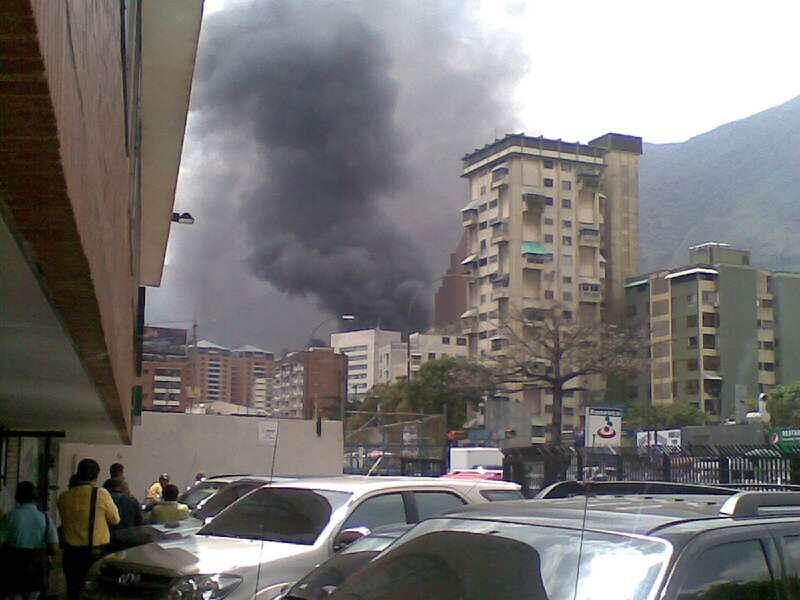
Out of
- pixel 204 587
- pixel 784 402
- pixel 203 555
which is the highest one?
pixel 784 402

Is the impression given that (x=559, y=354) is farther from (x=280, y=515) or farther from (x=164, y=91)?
(x=280, y=515)

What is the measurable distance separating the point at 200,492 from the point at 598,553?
12224mm

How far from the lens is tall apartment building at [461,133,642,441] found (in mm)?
42406

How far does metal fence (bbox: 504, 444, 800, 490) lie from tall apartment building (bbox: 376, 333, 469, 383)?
3055 centimetres

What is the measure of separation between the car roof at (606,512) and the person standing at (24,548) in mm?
4848

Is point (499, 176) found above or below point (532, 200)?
above

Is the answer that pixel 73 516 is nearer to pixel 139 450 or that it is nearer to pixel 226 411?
pixel 139 450

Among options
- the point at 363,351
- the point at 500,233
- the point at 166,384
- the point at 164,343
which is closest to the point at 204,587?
the point at 166,384

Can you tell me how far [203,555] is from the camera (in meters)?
6.61

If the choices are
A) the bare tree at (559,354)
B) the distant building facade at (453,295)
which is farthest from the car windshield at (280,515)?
the distant building facade at (453,295)

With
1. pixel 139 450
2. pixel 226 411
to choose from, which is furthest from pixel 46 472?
pixel 226 411

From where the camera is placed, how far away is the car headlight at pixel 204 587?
616 centimetres

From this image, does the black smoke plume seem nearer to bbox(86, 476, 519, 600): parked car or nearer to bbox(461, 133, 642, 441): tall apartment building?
bbox(461, 133, 642, 441): tall apartment building

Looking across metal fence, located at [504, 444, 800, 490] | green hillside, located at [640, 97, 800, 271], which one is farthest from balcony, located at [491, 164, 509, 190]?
metal fence, located at [504, 444, 800, 490]
